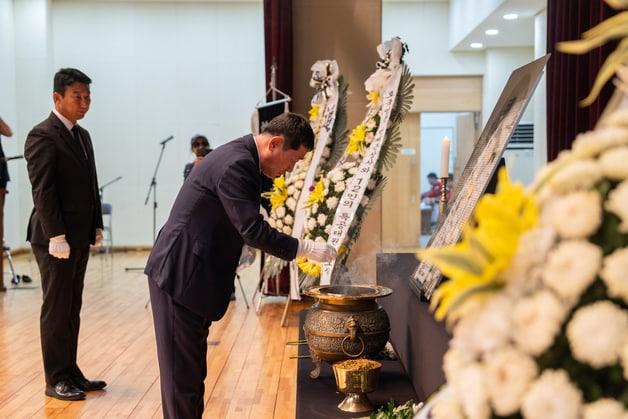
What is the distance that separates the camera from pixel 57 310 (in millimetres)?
3504

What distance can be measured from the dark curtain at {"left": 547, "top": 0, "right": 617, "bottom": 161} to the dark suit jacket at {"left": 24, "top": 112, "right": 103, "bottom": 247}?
299cm

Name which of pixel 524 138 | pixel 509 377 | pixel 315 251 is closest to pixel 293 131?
pixel 315 251

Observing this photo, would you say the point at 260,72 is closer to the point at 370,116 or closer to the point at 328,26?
the point at 328,26

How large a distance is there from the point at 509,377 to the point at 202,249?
1.81 m

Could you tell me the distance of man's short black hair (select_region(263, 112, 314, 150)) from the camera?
2.32 metres

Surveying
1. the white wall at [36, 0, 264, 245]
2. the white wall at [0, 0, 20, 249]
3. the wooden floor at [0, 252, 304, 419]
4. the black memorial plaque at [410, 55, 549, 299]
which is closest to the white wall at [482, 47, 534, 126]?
the white wall at [36, 0, 264, 245]

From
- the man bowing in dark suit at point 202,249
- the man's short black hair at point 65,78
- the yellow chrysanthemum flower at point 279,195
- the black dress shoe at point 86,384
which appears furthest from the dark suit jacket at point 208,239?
the yellow chrysanthemum flower at point 279,195

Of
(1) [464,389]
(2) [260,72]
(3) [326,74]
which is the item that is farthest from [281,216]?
(2) [260,72]

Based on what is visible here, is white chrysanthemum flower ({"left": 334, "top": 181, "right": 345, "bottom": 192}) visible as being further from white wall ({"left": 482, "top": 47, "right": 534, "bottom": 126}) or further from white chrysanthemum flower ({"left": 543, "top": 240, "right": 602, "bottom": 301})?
white wall ({"left": 482, "top": 47, "right": 534, "bottom": 126})

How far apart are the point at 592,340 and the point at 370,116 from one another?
11.4ft

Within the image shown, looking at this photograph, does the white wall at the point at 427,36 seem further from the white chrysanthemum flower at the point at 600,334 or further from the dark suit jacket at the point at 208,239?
the white chrysanthemum flower at the point at 600,334

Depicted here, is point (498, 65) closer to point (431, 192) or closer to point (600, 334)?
point (431, 192)

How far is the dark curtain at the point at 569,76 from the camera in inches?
181

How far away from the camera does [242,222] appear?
7.27 feet
